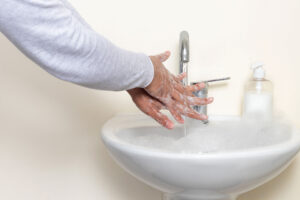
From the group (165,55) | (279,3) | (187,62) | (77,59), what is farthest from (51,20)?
(279,3)

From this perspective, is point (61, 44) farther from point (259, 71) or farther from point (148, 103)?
point (259, 71)

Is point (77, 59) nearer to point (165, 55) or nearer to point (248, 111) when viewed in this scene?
point (165, 55)

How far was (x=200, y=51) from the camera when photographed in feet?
3.79

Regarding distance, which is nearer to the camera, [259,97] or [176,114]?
[176,114]

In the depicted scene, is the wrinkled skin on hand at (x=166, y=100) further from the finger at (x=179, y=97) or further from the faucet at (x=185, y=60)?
the faucet at (x=185, y=60)

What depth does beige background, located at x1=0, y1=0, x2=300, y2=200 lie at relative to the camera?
1138 mm

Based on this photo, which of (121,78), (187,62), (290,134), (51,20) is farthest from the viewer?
(187,62)

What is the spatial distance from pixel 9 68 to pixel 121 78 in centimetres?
57

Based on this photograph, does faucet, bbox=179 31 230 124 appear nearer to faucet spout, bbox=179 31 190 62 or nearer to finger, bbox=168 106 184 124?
faucet spout, bbox=179 31 190 62

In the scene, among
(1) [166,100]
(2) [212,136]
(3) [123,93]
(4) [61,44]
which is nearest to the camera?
(4) [61,44]

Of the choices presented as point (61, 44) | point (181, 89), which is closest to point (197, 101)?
point (181, 89)

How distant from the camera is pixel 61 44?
0.61 m

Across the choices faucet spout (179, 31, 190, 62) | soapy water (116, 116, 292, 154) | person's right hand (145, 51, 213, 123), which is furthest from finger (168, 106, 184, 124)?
faucet spout (179, 31, 190, 62)

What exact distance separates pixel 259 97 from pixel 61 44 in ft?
2.15
